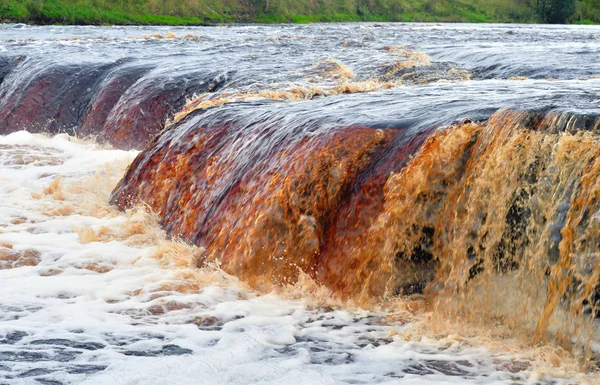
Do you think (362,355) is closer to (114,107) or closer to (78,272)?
(78,272)

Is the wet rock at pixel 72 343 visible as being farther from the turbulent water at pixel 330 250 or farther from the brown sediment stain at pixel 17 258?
the brown sediment stain at pixel 17 258

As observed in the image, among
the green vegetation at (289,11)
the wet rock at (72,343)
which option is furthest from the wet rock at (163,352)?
the green vegetation at (289,11)

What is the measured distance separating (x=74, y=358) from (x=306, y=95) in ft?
20.5

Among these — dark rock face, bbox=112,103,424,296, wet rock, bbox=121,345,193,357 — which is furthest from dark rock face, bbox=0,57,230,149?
wet rock, bbox=121,345,193,357

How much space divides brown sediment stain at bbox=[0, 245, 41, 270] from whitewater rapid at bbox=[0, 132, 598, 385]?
19 mm

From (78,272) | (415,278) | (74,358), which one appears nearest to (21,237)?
→ (78,272)

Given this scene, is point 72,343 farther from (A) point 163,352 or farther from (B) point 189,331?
(B) point 189,331

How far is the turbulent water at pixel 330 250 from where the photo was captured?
4.95 meters

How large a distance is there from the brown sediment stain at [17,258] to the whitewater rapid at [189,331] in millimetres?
19

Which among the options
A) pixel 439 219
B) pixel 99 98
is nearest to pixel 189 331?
pixel 439 219

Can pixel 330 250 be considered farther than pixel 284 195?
No

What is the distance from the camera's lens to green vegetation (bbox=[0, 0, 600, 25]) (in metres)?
45.3

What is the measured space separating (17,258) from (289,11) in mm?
62276

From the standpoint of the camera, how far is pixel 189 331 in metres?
5.41
